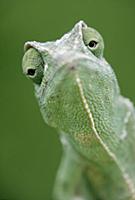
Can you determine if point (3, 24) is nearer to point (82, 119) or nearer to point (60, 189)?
point (60, 189)

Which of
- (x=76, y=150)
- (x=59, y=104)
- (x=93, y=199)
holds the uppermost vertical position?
(x=59, y=104)

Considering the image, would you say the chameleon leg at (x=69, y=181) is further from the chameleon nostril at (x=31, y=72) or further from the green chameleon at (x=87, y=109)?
the chameleon nostril at (x=31, y=72)

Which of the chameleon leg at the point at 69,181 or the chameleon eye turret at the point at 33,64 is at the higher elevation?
the chameleon eye turret at the point at 33,64

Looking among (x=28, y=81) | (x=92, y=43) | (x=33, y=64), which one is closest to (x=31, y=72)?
(x=33, y=64)

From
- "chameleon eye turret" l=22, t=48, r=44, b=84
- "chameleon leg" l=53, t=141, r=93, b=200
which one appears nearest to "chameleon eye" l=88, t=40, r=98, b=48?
"chameleon eye turret" l=22, t=48, r=44, b=84

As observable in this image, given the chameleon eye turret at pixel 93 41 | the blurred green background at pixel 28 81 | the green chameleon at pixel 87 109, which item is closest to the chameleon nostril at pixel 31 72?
the green chameleon at pixel 87 109

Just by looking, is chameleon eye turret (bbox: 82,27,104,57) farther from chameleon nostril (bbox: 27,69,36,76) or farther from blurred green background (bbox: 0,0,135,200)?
blurred green background (bbox: 0,0,135,200)

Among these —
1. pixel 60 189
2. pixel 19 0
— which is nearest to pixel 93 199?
pixel 60 189
